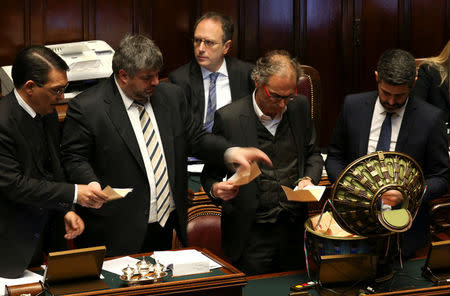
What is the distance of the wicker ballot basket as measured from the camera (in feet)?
9.17

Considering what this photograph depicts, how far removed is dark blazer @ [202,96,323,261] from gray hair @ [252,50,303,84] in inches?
6.1

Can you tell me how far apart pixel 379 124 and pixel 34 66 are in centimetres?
160

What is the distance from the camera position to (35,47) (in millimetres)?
3111

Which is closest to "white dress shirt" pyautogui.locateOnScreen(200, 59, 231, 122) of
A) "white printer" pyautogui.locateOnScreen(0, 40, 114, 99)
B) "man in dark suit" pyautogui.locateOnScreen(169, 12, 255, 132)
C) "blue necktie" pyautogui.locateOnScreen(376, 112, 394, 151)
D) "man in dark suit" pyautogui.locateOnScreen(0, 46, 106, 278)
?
"man in dark suit" pyautogui.locateOnScreen(169, 12, 255, 132)

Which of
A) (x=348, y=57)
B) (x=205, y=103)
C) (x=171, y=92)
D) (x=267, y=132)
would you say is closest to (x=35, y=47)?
(x=171, y=92)

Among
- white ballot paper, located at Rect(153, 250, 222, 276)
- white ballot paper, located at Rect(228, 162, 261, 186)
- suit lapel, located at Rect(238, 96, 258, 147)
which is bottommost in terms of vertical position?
white ballot paper, located at Rect(153, 250, 222, 276)

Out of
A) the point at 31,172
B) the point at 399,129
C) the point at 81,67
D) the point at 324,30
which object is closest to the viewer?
the point at 31,172

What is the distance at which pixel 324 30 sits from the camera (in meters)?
6.50

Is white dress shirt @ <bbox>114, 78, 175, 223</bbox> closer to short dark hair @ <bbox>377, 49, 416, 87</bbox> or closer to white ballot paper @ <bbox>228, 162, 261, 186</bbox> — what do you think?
white ballot paper @ <bbox>228, 162, 261, 186</bbox>

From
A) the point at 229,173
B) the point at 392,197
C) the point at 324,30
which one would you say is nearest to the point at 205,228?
the point at 229,173

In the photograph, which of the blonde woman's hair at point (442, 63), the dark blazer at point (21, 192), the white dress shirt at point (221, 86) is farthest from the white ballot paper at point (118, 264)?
the blonde woman's hair at point (442, 63)

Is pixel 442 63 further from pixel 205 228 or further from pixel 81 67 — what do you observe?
pixel 81 67

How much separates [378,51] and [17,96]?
4.10m

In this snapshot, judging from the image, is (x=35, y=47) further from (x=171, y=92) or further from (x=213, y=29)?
(x=213, y=29)
